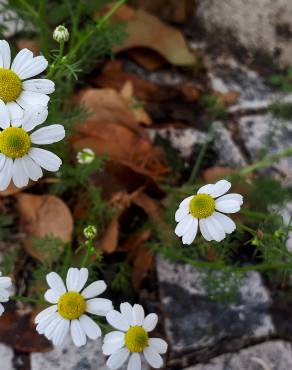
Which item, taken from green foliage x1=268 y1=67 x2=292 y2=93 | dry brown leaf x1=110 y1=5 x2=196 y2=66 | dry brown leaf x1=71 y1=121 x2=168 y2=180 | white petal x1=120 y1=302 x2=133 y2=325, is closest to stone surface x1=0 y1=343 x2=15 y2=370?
white petal x1=120 y1=302 x2=133 y2=325

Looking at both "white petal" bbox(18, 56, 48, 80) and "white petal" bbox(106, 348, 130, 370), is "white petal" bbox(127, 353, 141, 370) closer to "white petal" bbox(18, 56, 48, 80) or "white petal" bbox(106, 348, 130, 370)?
"white petal" bbox(106, 348, 130, 370)

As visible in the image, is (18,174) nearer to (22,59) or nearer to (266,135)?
(22,59)

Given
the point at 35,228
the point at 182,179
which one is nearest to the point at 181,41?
the point at 182,179

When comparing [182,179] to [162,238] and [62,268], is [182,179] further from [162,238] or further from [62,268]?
[62,268]

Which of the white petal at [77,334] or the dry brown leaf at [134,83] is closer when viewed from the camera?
the white petal at [77,334]

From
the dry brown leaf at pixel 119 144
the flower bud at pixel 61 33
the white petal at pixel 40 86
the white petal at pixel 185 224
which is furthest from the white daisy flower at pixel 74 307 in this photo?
the dry brown leaf at pixel 119 144

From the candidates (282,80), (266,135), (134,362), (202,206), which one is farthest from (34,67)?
(282,80)

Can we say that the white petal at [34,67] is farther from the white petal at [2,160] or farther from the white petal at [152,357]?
the white petal at [152,357]
